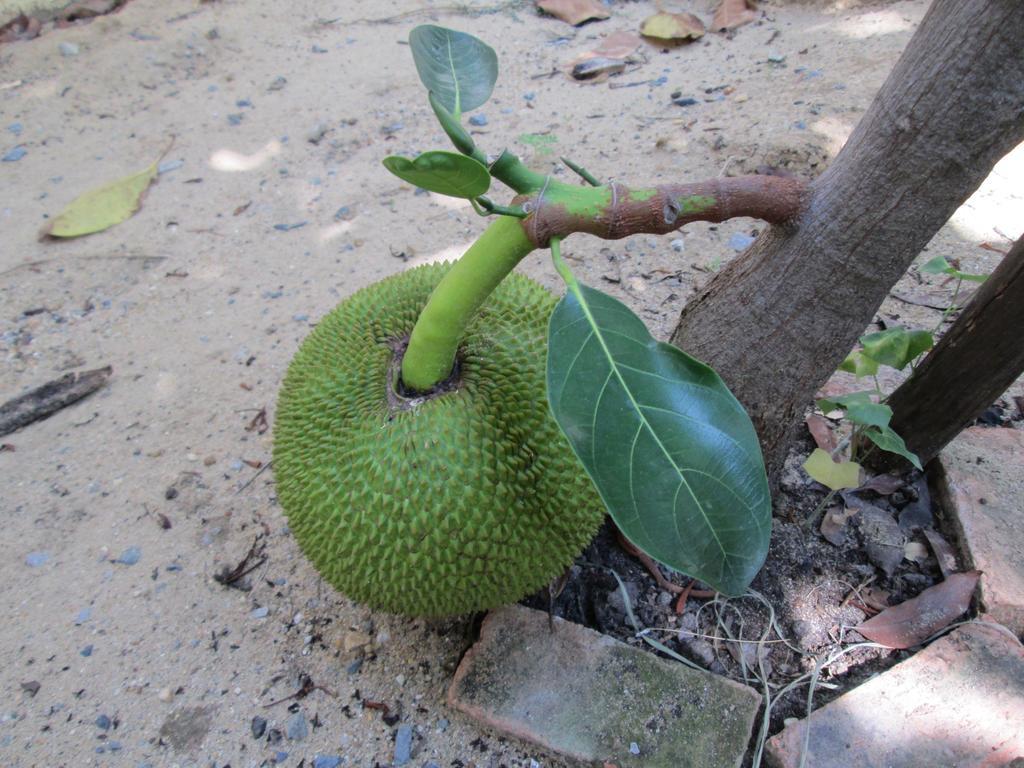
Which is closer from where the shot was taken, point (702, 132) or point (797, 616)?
point (797, 616)

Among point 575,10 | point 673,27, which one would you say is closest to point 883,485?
point 673,27

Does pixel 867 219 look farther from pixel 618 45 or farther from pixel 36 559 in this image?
pixel 618 45

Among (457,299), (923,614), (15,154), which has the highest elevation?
(457,299)

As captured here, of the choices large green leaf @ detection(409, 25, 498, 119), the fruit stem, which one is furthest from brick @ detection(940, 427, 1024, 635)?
large green leaf @ detection(409, 25, 498, 119)

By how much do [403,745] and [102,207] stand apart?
1.81 metres

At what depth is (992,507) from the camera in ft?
3.35

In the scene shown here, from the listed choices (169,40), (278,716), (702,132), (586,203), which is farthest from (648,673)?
(169,40)

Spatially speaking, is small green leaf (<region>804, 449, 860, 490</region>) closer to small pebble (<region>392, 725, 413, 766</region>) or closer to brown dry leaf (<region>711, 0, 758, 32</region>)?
small pebble (<region>392, 725, 413, 766</region>)

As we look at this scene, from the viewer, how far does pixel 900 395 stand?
1.02m

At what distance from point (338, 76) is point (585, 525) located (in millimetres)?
2293

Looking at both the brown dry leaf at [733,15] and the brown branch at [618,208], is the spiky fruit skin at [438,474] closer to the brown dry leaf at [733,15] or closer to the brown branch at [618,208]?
the brown branch at [618,208]

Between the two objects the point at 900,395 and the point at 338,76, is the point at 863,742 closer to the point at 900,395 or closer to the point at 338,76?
the point at 900,395

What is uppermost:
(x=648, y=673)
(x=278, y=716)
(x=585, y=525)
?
(x=585, y=525)

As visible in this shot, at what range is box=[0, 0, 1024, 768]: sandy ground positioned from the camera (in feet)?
3.28
